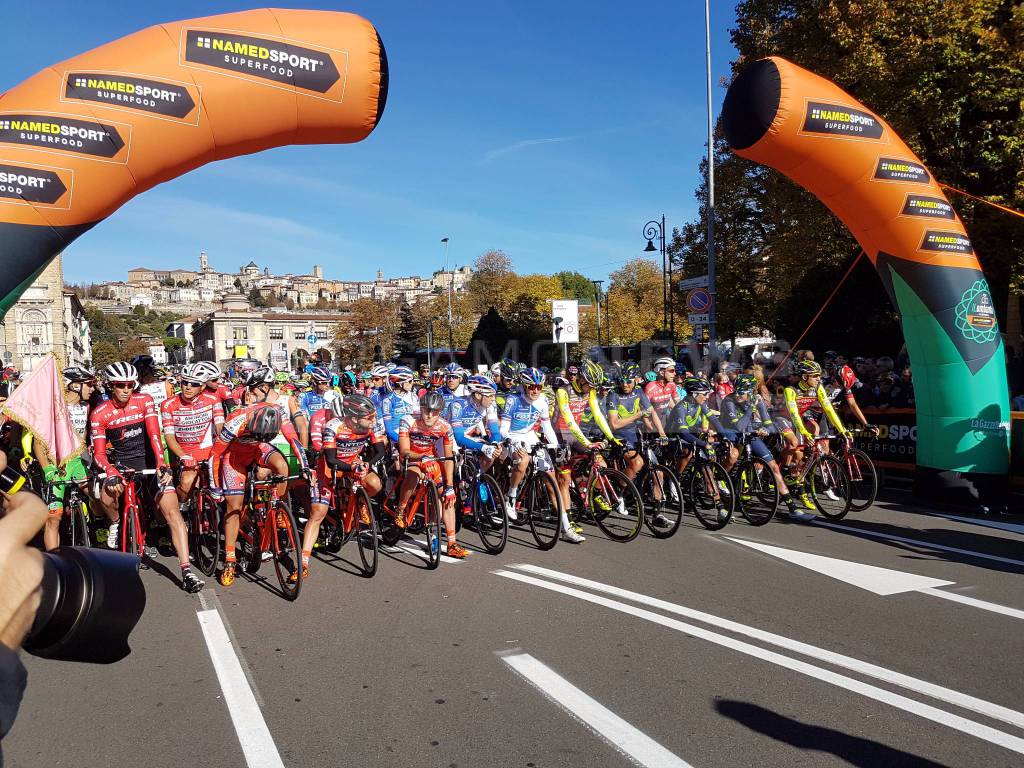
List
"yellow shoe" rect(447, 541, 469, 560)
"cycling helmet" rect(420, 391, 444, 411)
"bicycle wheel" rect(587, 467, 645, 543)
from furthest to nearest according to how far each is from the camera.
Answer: "bicycle wheel" rect(587, 467, 645, 543) → "yellow shoe" rect(447, 541, 469, 560) → "cycling helmet" rect(420, 391, 444, 411)

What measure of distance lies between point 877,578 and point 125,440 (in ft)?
22.9

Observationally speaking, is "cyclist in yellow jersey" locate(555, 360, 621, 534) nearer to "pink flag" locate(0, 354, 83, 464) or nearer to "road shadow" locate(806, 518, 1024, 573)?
"road shadow" locate(806, 518, 1024, 573)

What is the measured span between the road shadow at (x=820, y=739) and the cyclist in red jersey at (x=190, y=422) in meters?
5.18

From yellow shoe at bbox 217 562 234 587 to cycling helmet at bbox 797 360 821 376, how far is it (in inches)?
281

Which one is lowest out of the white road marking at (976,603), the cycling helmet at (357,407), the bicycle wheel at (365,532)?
the white road marking at (976,603)

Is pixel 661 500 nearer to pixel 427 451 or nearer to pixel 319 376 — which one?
pixel 427 451

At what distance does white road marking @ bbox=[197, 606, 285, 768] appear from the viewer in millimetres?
3588

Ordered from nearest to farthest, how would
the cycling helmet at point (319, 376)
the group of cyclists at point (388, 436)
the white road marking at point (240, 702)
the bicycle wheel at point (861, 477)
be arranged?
the white road marking at point (240, 702), the group of cyclists at point (388, 436), the bicycle wheel at point (861, 477), the cycling helmet at point (319, 376)

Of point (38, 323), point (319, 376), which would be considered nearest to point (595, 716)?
point (319, 376)

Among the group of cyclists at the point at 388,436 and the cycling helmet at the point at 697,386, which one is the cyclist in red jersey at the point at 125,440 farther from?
the cycling helmet at the point at 697,386

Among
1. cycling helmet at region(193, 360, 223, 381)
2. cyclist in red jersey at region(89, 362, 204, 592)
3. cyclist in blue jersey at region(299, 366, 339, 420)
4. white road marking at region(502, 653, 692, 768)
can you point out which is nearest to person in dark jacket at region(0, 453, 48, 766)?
white road marking at region(502, 653, 692, 768)

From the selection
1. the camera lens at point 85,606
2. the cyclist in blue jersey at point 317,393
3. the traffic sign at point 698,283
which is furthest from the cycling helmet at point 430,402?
the traffic sign at point 698,283

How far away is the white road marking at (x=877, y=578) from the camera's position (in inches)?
219

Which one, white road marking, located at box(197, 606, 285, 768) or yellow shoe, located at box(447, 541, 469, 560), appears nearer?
white road marking, located at box(197, 606, 285, 768)
